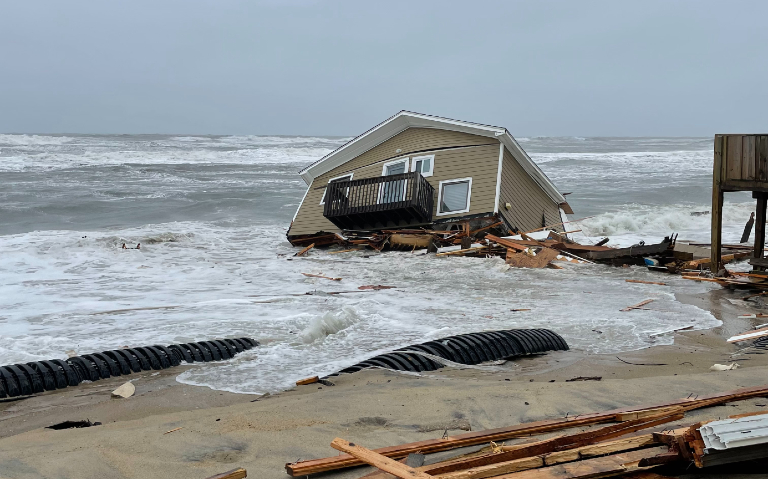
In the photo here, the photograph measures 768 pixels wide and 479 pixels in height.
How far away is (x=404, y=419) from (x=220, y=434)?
1.30m

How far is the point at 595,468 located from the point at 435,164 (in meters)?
17.5

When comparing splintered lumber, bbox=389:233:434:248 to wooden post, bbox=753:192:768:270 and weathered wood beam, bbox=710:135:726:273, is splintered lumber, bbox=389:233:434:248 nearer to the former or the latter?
weathered wood beam, bbox=710:135:726:273

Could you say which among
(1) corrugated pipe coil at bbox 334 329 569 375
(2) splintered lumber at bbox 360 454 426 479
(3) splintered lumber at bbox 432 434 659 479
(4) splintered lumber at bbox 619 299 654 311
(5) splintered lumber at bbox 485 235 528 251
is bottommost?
(4) splintered lumber at bbox 619 299 654 311

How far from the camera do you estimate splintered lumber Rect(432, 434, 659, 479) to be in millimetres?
3322

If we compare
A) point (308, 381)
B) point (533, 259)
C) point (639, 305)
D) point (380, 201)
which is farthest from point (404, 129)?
point (308, 381)

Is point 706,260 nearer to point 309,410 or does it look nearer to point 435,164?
Result: point 435,164

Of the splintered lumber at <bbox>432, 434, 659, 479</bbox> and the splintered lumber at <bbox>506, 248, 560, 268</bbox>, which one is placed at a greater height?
the splintered lumber at <bbox>432, 434, 659, 479</bbox>

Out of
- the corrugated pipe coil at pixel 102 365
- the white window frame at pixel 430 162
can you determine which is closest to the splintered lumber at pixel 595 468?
the corrugated pipe coil at pixel 102 365

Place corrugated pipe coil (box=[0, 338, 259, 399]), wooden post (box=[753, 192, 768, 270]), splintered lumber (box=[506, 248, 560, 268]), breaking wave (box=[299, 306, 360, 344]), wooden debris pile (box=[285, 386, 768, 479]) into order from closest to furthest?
1. wooden debris pile (box=[285, 386, 768, 479])
2. corrugated pipe coil (box=[0, 338, 259, 399])
3. breaking wave (box=[299, 306, 360, 344])
4. wooden post (box=[753, 192, 768, 270])
5. splintered lumber (box=[506, 248, 560, 268])

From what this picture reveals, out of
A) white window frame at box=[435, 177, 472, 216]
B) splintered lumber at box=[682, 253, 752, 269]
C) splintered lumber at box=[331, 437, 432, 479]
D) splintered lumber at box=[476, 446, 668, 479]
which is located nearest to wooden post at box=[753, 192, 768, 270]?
splintered lumber at box=[682, 253, 752, 269]

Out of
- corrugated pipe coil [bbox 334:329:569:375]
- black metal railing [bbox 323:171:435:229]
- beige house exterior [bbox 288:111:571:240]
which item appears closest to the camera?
corrugated pipe coil [bbox 334:329:569:375]

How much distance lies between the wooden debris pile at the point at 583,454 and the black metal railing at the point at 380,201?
593 inches

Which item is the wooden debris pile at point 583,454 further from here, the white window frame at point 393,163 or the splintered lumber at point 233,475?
the white window frame at point 393,163

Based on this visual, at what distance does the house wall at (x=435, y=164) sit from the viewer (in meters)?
19.5
